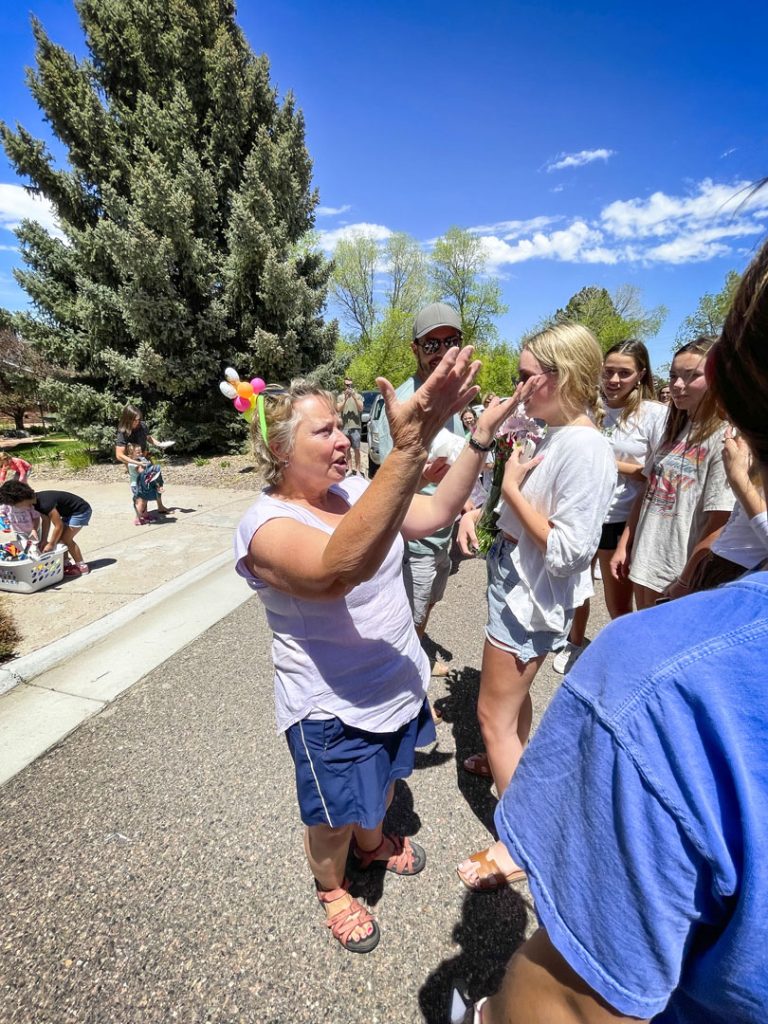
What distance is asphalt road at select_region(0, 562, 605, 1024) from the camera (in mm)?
1643

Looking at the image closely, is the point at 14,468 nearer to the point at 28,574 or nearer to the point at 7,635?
the point at 28,574

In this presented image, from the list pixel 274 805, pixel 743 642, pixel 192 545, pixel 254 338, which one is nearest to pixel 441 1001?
pixel 274 805

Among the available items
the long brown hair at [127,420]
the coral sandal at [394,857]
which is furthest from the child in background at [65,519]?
the coral sandal at [394,857]

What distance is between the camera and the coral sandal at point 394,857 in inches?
81.3

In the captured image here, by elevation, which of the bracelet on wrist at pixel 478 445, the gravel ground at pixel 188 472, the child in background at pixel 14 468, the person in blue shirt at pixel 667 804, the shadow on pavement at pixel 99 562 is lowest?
the shadow on pavement at pixel 99 562

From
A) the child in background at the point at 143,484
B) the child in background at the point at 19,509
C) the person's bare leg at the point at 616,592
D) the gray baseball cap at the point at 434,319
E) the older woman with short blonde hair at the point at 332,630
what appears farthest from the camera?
the child in background at the point at 143,484

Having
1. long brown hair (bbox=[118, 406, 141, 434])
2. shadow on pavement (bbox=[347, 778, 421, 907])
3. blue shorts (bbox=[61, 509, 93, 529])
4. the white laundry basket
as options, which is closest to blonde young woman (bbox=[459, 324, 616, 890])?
shadow on pavement (bbox=[347, 778, 421, 907])

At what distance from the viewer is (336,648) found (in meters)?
1.58

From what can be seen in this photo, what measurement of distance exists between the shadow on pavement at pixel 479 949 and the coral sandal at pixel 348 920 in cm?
24

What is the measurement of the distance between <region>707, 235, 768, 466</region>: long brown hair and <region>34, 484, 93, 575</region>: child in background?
623 centimetres

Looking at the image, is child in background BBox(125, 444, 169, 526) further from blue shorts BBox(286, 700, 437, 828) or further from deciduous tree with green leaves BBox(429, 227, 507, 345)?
deciduous tree with green leaves BBox(429, 227, 507, 345)

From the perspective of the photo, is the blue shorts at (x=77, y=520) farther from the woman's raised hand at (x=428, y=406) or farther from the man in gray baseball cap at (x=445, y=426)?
the woman's raised hand at (x=428, y=406)

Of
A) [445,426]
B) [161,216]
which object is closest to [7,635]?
[445,426]

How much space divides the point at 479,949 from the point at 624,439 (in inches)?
127
